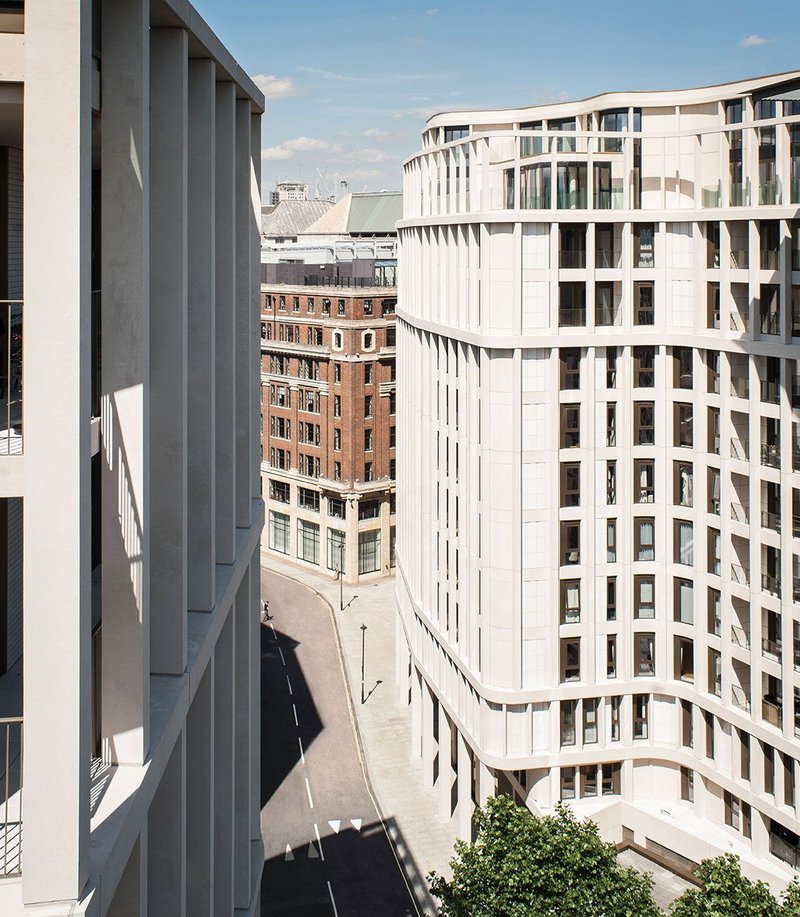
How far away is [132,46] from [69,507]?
19.8 ft

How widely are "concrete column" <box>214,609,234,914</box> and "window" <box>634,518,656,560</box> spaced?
94.3 feet

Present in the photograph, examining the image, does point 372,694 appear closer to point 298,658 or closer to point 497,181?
point 298,658

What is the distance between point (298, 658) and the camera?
75125 mm

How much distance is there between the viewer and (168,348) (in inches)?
636

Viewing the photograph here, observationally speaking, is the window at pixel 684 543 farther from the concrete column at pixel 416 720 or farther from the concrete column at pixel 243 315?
the concrete column at pixel 243 315

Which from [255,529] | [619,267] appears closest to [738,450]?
[619,267]

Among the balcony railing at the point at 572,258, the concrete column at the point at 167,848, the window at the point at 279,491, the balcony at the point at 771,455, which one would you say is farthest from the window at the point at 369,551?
the concrete column at the point at 167,848

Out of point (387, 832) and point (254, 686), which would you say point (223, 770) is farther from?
point (387, 832)

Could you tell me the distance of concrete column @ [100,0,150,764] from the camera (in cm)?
1307

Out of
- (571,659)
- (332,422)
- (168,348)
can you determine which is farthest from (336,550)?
(168,348)

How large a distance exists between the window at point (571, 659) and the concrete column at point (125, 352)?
35.7m

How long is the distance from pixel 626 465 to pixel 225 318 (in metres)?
28.3

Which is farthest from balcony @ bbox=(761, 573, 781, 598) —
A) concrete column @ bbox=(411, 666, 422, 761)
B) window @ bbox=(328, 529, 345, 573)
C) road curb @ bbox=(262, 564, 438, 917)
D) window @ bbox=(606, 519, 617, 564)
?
window @ bbox=(328, 529, 345, 573)

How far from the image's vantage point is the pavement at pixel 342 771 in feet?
155
